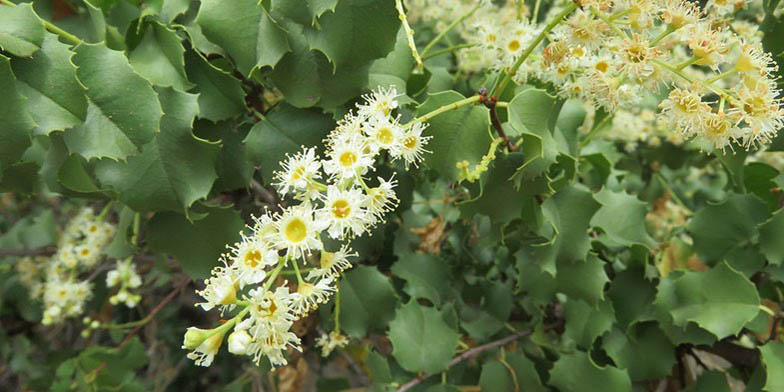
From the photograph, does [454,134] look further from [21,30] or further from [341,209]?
[21,30]

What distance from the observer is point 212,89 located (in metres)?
0.85

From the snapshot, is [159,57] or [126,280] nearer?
[159,57]

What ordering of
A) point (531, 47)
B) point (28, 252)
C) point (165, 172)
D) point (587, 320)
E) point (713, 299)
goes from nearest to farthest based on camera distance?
point (531, 47)
point (165, 172)
point (713, 299)
point (587, 320)
point (28, 252)

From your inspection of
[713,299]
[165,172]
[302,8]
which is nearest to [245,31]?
[302,8]

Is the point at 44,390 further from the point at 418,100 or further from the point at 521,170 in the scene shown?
the point at 521,170

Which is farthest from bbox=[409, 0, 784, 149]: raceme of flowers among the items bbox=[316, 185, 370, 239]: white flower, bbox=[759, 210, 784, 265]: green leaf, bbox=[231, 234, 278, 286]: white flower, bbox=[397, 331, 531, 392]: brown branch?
bbox=[397, 331, 531, 392]: brown branch

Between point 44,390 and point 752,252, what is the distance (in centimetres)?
175

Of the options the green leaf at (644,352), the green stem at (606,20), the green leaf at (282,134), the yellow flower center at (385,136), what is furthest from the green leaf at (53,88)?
the green leaf at (644,352)

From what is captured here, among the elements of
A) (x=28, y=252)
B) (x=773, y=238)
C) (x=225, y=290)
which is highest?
(x=225, y=290)

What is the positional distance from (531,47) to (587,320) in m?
0.57

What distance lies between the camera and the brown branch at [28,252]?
145 cm

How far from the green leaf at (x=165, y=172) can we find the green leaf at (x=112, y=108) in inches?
2.5

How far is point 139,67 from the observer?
802 millimetres

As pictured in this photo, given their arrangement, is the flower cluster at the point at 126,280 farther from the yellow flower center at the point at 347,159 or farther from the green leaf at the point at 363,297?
the yellow flower center at the point at 347,159
